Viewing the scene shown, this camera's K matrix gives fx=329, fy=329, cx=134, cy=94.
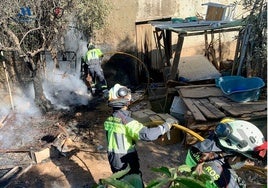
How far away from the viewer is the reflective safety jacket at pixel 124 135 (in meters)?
4.00

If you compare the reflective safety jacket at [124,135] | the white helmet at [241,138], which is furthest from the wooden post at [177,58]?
the white helmet at [241,138]

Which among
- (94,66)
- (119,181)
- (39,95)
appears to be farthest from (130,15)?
(119,181)

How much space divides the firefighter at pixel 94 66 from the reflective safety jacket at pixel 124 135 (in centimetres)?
643

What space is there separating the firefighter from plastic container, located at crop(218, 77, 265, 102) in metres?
4.57

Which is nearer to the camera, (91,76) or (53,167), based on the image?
(53,167)

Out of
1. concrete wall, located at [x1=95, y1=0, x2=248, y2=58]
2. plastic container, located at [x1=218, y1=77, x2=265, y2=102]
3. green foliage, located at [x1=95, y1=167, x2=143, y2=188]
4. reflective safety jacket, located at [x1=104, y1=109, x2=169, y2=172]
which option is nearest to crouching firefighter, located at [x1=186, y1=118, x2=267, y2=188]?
green foliage, located at [x1=95, y1=167, x2=143, y2=188]

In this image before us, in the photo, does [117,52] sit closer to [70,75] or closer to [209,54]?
[70,75]

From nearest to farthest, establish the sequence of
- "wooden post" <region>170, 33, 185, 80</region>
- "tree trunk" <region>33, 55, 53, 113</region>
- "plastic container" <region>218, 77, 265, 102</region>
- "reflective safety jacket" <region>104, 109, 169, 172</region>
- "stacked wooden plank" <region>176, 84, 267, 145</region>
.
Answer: "reflective safety jacket" <region>104, 109, 169, 172</region>, "stacked wooden plank" <region>176, 84, 267, 145</region>, "plastic container" <region>218, 77, 265, 102</region>, "wooden post" <region>170, 33, 185, 80</region>, "tree trunk" <region>33, 55, 53, 113</region>

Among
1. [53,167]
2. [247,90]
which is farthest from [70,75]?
[247,90]

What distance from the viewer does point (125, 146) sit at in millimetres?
4262

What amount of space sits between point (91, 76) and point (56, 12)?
113 inches

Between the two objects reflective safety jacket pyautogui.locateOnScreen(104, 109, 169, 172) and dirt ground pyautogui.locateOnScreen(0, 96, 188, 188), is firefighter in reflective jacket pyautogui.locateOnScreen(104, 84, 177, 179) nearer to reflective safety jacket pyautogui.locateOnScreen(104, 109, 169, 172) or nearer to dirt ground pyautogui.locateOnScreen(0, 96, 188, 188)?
reflective safety jacket pyautogui.locateOnScreen(104, 109, 169, 172)

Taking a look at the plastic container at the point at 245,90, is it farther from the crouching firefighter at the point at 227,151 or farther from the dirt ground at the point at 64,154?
the crouching firefighter at the point at 227,151

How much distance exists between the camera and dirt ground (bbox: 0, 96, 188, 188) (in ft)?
20.3
